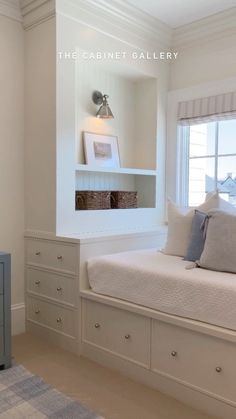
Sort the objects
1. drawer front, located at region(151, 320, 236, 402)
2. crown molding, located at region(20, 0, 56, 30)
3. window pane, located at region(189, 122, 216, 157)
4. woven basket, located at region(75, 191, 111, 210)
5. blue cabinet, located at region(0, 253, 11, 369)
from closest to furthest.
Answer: drawer front, located at region(151, 320, 236, 402), blue cabinet, located at region(0, 253, 11, 369), crown molding, located at region(20, 0, 56, 30), woven basket, located at region(75, 191, 111, 210), window pane, located at region(189, 122, 216, 157)

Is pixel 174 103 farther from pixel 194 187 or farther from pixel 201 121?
pixel 194 187

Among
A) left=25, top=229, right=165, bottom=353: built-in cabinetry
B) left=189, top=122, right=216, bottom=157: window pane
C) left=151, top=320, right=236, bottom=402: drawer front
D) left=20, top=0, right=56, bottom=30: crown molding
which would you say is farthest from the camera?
left=189, top=122, right=216, bottom=157: window pane

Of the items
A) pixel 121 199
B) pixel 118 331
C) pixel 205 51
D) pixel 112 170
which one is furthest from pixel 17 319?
pixel 205 51

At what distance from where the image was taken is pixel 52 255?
2.67 metres

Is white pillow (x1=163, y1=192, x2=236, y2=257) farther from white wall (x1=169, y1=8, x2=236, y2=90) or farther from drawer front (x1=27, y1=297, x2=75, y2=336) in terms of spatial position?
white wall (x1=169, y1=8, x2=236, y2=90)

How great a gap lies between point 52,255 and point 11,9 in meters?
1.84

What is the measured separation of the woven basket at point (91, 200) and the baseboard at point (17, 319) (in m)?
0.90

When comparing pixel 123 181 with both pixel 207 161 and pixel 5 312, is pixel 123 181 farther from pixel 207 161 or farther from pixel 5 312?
pixel 5 312

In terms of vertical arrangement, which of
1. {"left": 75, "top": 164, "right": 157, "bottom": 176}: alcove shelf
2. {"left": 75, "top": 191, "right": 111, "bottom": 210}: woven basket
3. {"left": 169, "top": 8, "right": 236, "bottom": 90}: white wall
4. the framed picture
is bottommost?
{"left": 75, "top": 191, "right": 111, "bottom": 210}: woven basket

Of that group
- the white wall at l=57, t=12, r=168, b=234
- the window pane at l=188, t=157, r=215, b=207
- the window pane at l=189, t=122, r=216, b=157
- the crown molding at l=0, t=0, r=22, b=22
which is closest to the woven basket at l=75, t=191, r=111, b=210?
the white wall at l=57, t=12, r=168, b=234

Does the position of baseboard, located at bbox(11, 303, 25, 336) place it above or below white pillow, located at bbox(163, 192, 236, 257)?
below

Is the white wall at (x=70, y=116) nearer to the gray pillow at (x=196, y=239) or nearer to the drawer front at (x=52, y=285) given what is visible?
the drawer front at (x=52, y=285)

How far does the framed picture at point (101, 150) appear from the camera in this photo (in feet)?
10.1

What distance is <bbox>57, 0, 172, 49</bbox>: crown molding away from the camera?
2.67 m
